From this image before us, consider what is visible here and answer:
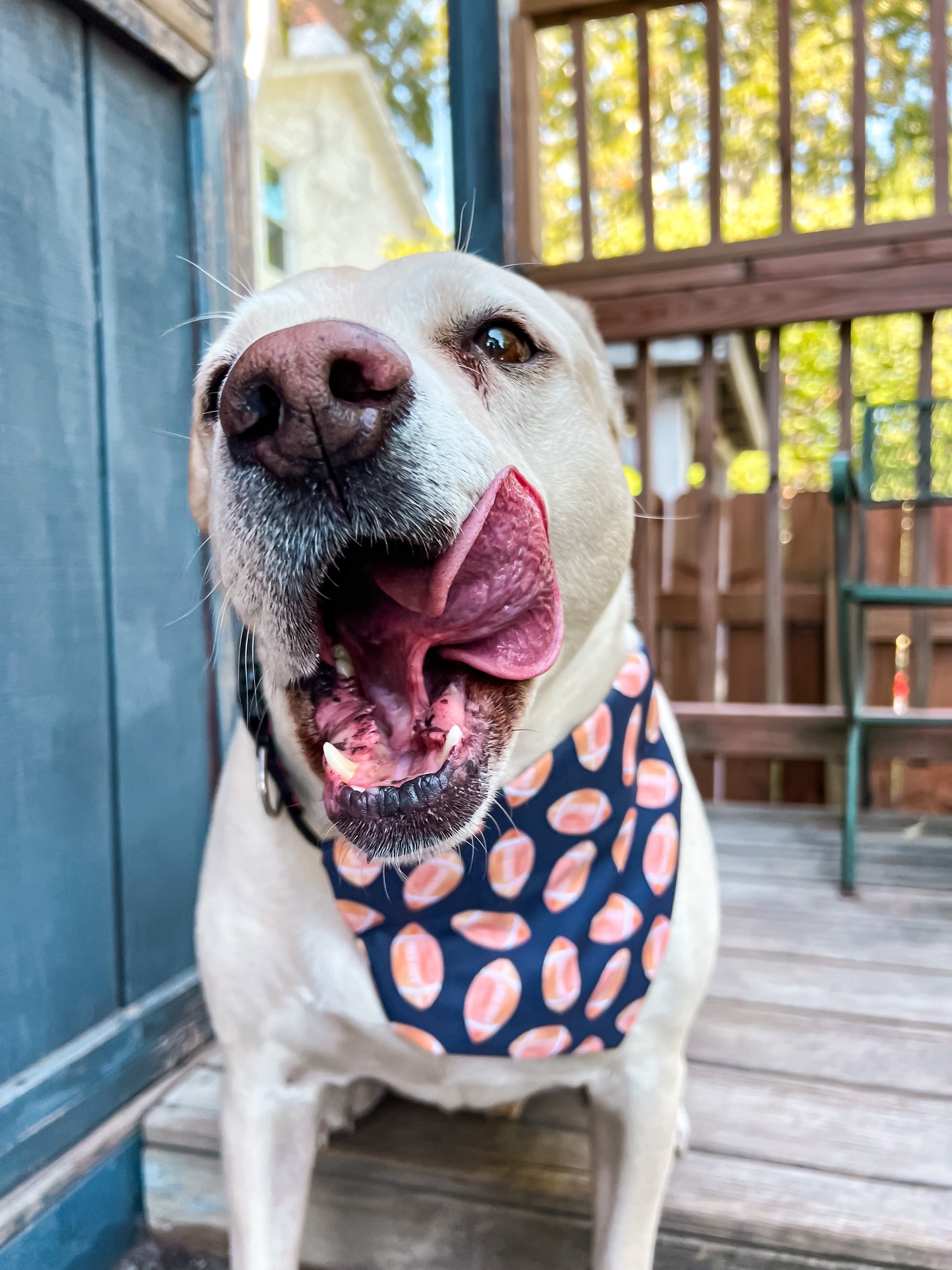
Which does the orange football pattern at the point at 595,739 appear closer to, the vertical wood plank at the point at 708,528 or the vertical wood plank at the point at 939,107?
the vertical wood plank at the point at 708,528

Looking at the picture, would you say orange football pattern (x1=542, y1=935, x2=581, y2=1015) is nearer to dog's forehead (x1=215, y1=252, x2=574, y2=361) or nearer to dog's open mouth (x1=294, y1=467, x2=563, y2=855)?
dog's open mouth (x1=294, y1=467, x2=563, y2=855)

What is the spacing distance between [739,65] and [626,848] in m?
6.47

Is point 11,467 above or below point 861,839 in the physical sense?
above

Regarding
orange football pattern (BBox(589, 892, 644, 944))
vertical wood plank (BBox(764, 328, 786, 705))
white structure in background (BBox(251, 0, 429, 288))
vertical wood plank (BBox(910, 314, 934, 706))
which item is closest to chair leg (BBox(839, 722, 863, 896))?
vertical wood plank (BBox(764, 328, 786, 705))

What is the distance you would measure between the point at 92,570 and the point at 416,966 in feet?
2.48

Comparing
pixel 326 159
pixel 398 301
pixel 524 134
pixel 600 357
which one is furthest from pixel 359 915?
pixel 326 159

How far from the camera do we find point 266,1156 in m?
1.08

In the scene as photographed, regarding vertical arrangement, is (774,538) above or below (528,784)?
above

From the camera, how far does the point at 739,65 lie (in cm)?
582

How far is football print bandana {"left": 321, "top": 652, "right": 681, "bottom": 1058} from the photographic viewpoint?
1.04 m

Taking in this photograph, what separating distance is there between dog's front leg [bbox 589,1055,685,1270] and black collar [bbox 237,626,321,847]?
0.51 m

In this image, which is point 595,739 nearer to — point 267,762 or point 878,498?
point 267,762

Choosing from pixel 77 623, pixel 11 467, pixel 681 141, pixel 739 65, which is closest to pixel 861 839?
pixel 77 623

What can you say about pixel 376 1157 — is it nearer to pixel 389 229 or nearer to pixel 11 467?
pixel 11 467
